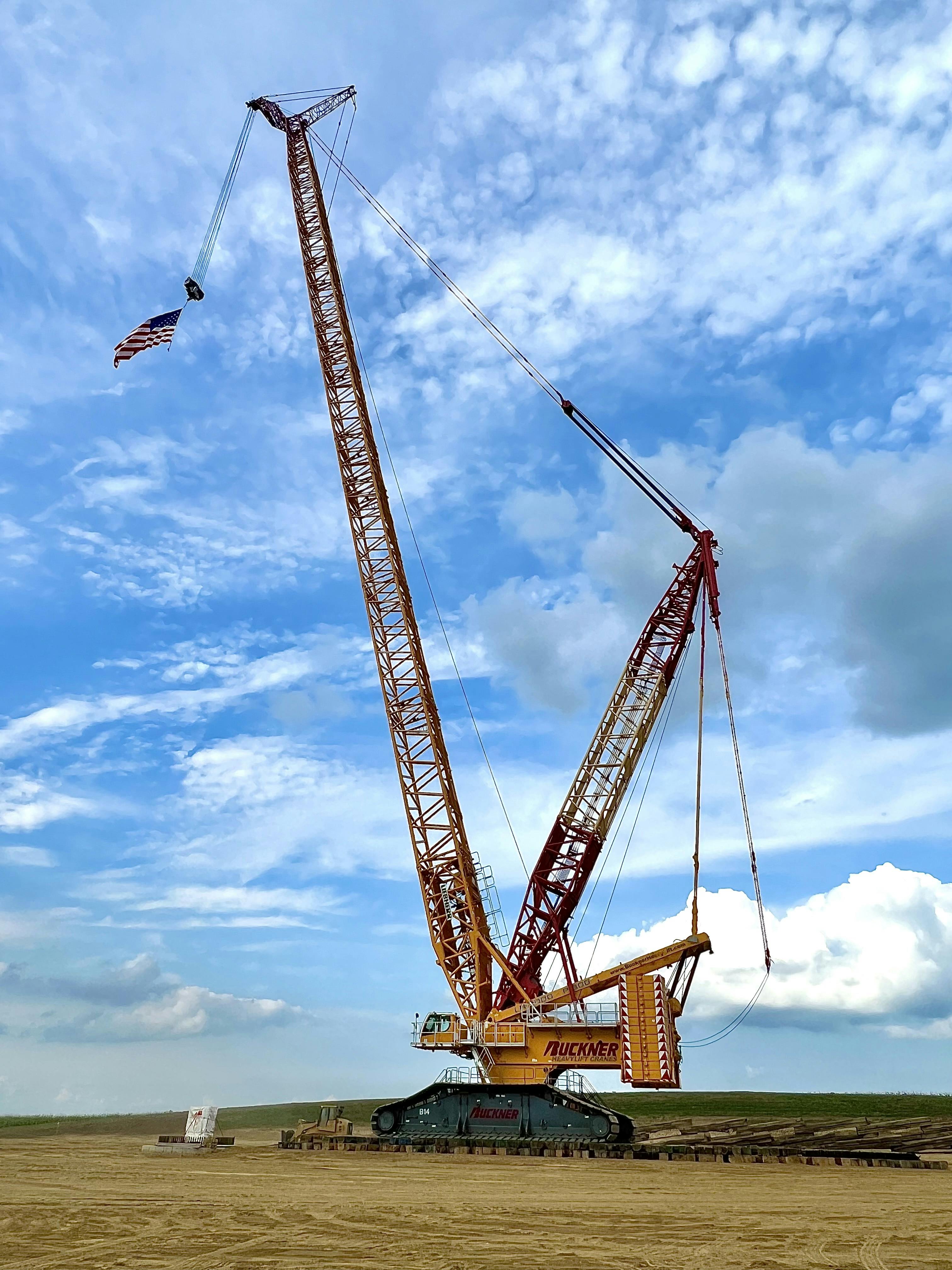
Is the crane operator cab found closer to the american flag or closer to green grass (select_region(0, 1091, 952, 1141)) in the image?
green grass (select_region(0, 1091, 952, 1141))

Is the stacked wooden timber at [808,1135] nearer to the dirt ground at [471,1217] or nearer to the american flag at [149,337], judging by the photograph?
the dirt ground at [471,1217]

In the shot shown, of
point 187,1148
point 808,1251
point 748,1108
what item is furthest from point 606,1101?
point 808,1251

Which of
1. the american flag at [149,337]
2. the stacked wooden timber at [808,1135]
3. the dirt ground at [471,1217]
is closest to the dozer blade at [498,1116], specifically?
the stacked wooden timber at [808,1135]

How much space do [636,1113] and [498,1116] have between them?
45.5 metres

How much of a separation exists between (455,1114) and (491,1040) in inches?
128

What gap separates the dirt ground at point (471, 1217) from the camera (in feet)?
37.0

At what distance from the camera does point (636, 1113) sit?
7062cm

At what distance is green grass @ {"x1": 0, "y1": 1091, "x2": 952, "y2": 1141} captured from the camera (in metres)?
53.1

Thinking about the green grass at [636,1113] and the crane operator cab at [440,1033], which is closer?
the crane operator cab at [440,1033]

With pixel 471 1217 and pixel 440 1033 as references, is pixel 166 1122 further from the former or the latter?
pixel 471 1217

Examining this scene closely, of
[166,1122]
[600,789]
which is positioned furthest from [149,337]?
[166,1122]

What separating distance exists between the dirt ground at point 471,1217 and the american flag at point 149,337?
29841 mm

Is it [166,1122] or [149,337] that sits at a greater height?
[149,337]

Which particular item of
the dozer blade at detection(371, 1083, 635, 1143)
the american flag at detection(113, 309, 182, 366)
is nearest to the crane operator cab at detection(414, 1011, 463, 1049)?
the dozer blade at detection(371, 1083, 635, 1143)
